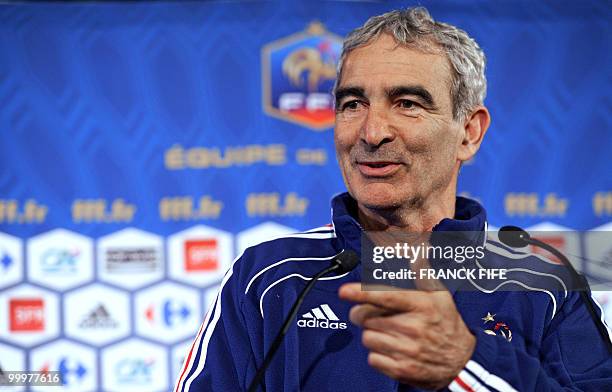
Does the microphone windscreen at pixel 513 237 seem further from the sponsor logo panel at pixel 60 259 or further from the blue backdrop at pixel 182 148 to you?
the sponsor logo panel at pixel 60 259

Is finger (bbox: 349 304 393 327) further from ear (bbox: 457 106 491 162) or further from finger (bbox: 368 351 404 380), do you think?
ear (bbox: 457 106 491 162)

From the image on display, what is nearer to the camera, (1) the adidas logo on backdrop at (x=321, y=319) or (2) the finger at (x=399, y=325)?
(2) the finger at (x=399, y=325)

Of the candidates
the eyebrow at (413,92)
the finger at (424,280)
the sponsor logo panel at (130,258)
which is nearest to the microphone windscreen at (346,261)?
the finger at (424,280)

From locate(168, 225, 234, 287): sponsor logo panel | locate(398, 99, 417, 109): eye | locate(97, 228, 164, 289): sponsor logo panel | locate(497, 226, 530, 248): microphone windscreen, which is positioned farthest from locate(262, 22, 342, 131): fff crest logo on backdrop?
locate(497, 226, 530, 248): microphone windscreen

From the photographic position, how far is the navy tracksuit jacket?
95 centimetres

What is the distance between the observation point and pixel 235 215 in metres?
1.96

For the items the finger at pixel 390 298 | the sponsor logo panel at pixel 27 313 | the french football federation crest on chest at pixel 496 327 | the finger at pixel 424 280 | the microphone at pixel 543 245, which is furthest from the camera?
the sponsor logo panel at pixel 27 313

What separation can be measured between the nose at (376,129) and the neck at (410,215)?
0.36 feet

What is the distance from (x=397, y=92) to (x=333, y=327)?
1.24ft

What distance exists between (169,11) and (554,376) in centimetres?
150

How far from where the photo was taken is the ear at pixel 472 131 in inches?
46.7

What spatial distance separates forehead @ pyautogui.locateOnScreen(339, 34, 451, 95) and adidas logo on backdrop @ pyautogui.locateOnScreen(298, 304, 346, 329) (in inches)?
14.0

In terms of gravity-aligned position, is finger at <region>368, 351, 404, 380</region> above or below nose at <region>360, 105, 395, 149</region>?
below

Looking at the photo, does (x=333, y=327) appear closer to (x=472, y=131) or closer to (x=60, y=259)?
(x=472, y=131)
